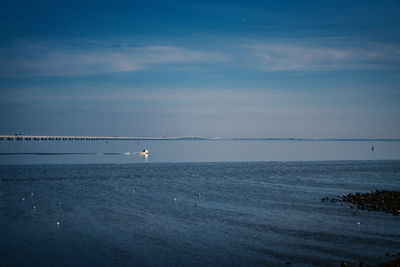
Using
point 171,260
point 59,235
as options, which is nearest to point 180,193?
point 59,235

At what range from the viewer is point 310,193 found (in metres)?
40.6

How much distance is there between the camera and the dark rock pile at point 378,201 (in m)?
30.6

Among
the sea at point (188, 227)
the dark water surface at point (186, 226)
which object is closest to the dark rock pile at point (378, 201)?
the sea at point (188, 227)

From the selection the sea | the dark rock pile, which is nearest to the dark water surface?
the sea

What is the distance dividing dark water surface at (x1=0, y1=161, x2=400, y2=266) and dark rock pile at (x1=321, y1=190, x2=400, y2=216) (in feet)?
6.14

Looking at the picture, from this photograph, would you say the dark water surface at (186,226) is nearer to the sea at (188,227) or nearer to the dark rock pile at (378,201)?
the sea at (188,227)

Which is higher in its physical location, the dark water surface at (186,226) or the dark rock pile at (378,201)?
the dark rock pile at (378,201)

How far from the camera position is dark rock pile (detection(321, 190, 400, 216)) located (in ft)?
100

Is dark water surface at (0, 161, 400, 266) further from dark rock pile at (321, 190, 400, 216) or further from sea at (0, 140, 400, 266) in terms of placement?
dark rock pile at (321, 190, 400, 216)

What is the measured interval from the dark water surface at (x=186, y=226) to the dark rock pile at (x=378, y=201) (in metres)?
1.87

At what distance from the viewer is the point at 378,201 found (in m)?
33.4

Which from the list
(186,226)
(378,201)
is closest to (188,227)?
(186,226)

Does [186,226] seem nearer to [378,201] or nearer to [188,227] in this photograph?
[188,227]

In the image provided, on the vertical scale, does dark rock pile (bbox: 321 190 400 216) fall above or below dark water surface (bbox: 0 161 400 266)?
above
